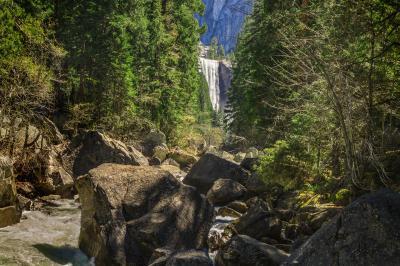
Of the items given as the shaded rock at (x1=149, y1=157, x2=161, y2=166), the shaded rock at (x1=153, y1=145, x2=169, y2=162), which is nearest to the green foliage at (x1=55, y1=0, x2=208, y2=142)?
the shaded rock at (x1=153, y1=145, x2=169, y2=162)

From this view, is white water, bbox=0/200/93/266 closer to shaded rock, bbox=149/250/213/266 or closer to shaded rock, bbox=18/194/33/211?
shaded rock, bbox=18/194/33/211

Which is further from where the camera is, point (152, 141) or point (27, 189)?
point (152, 141)

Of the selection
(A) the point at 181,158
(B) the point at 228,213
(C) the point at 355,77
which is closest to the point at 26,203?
(B) the point at 228,213

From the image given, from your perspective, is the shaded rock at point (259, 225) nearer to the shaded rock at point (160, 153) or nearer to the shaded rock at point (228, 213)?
the shaded rock at point (228, 213)

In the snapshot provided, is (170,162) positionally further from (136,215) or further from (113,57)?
(136,215)

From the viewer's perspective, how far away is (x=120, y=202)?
381 inches

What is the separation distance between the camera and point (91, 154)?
62.6 ft

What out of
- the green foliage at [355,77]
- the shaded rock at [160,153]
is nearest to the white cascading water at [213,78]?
the shaded rock at [160,153]

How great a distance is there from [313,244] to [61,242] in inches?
279

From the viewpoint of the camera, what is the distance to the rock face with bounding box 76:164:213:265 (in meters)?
8.99

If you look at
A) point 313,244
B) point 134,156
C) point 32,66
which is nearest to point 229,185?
point 134,156

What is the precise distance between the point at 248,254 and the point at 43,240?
5.91 m

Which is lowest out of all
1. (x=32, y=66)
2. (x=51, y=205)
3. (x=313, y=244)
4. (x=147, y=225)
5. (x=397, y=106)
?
(x=51, y=205)

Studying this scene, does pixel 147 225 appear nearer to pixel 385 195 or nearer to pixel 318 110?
pixel 318 110
